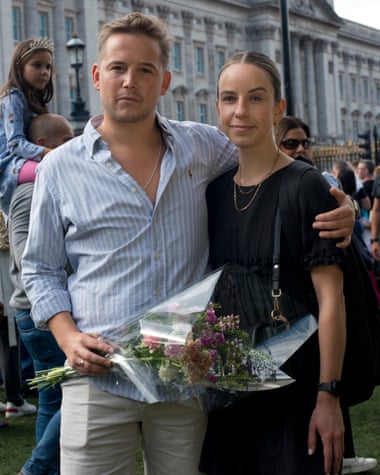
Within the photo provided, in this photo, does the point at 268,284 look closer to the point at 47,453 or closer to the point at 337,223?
the point at 337,223

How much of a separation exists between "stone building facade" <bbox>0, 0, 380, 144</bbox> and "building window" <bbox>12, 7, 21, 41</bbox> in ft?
0.15

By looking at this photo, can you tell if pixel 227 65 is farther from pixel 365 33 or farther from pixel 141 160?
pixel 365 33

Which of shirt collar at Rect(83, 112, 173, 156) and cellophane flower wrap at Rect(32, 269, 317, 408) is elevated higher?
shirt collar at Rect(83, 112, 173, 156)

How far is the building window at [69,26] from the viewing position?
44438 millimetres

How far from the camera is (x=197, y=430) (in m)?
2.80

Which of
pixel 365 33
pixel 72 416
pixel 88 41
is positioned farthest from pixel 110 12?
pixel 72 416

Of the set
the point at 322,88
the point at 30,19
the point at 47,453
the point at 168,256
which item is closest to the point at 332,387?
the point at 168,256

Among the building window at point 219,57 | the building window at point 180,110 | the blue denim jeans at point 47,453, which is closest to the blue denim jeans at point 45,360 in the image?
the blue denim jeans at point 47,453

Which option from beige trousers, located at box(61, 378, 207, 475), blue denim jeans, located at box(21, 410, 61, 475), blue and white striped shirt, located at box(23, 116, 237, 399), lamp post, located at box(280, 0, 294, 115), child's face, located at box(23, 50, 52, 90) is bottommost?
blue denim jeans, located at box(21, 410, 61, 475)

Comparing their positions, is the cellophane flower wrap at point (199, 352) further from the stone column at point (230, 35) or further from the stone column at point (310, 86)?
the stone column at point (310, 86)

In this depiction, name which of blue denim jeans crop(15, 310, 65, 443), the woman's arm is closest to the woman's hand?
the woman's arm

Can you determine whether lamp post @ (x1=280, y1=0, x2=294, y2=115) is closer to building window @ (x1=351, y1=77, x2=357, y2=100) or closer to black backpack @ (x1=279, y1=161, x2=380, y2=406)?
black backpack @ (x1=279, y1=161, x2=380, y2=406)

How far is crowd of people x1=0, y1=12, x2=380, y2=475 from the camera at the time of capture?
2660 millimetres

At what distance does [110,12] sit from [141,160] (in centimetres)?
4768
